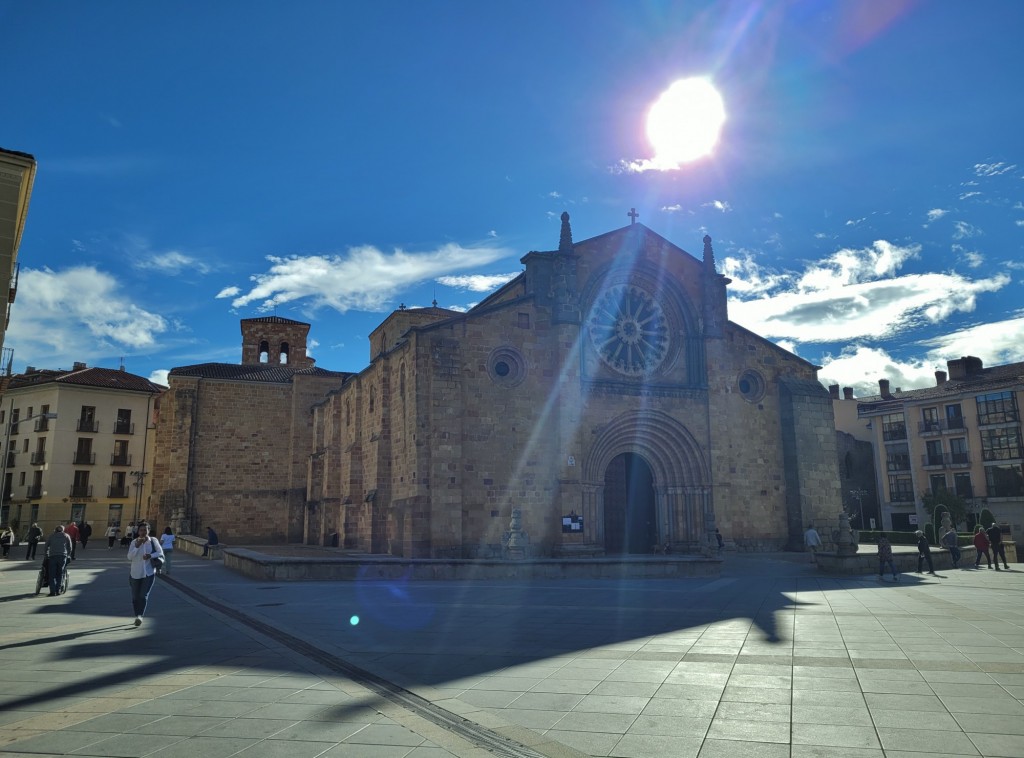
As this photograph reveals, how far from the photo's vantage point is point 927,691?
236 inches

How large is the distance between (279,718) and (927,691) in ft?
17.5

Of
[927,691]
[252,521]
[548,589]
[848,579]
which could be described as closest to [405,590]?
[548,589]

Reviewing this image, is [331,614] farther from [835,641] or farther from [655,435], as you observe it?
[655,435]

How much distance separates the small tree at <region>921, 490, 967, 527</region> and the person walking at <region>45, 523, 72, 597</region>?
44279 millimetres

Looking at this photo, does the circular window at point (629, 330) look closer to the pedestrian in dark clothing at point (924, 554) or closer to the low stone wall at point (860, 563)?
the low stone wall at point (860, 563)

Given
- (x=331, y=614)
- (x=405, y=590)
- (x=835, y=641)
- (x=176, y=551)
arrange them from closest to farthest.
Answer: (x=835, y=641), (x=331, y=614), (x=405, y=590), (x=176, y=551)

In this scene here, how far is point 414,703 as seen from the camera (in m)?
5.81

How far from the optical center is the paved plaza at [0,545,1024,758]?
4.79 metres

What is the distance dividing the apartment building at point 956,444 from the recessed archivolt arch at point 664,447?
28.9 m

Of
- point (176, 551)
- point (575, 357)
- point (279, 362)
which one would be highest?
point (279, 362)

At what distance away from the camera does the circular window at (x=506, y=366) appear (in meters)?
22.5

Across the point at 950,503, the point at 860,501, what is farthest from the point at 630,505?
the point at 860,501

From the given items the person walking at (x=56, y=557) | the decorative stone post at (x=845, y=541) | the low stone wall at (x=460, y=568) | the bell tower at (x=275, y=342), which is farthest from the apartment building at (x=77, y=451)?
the decorative stone post at (x=845, y=541)

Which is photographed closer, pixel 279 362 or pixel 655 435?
pixel 655 435
